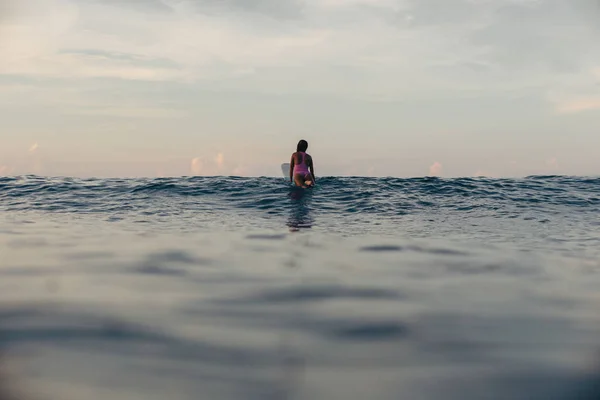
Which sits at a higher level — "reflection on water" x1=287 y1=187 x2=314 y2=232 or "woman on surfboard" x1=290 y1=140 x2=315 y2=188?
"woman on surfboard" x1=290 y1=140 x2=315 y2=188

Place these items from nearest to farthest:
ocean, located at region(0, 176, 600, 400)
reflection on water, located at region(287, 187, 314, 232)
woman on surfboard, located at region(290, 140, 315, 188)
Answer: ocean, located at region(0, 176, 600, 400), reflection on water, located at region(287, 187, 314, 232), woman on surfboard, located at region(290, 140, 315, 188)

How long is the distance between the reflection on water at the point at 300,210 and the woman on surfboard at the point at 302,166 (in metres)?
0.30

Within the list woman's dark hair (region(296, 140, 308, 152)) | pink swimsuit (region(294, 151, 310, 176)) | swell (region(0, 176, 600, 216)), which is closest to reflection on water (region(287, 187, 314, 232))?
swell (region(0, 176, 600, 216))

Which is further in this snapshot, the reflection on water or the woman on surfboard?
the woman on surfboard

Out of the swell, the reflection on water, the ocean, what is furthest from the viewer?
the swell

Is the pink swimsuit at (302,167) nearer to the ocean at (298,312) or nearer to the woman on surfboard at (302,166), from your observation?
the woman on surfboard at (302,166)

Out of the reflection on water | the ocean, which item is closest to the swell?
the reflection on water

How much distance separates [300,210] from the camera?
39.1 feet

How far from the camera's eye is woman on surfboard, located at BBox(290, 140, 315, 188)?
14.9 meters

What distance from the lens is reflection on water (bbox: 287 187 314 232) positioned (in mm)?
9266

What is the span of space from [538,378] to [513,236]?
20.5ft

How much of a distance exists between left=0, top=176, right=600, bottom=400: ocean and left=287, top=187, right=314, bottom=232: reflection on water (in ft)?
2.08

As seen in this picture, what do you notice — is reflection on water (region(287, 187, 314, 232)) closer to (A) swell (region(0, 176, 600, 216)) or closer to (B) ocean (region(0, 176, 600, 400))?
(A) swell (region(0, 176, 600, 216))

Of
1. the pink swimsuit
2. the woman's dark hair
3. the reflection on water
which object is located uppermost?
the woman's dark hair
